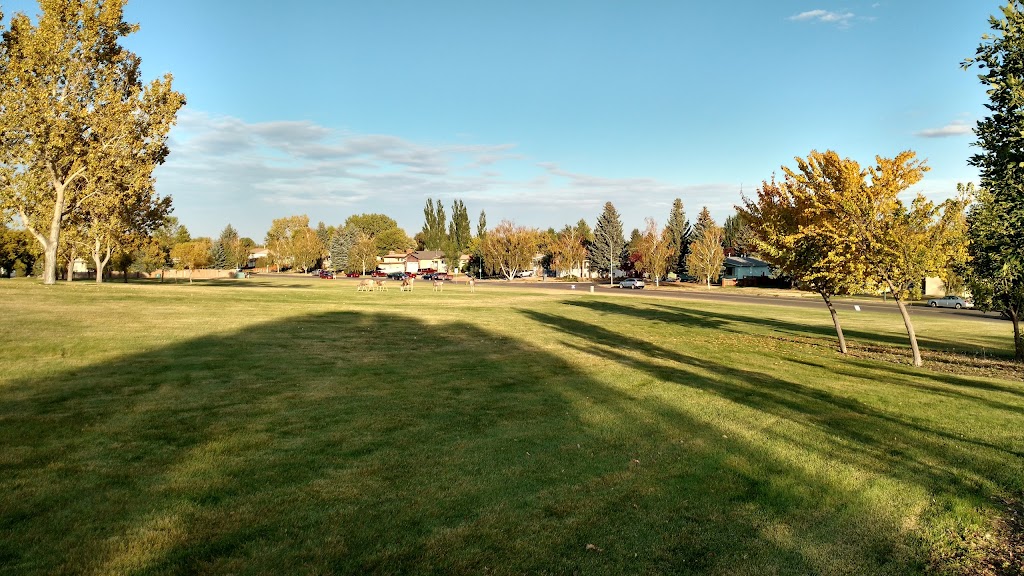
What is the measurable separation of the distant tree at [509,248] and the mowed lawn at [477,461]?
3244 inches

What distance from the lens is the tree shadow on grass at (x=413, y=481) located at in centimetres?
507

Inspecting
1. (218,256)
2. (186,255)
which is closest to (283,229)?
(218,256)

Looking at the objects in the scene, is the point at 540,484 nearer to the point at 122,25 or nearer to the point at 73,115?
the point at 73,115

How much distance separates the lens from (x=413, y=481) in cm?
671

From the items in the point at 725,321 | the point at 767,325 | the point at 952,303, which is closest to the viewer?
the point at 767,325

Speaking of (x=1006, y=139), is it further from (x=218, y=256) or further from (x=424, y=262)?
(x=424, y=262)

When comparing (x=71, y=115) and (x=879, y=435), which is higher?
(x=71, y=115)

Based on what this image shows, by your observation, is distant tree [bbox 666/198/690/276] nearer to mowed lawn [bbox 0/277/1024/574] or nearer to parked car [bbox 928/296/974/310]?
parked car [bbox 928/296/974/310]

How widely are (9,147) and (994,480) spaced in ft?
146

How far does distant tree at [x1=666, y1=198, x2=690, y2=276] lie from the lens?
104 metres

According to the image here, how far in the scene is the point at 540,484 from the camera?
22.3ft

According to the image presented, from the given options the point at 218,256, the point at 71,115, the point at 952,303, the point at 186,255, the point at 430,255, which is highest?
the point at 71,115

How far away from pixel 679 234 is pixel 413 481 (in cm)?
10481

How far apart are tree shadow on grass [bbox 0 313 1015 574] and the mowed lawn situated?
0.03 metres
